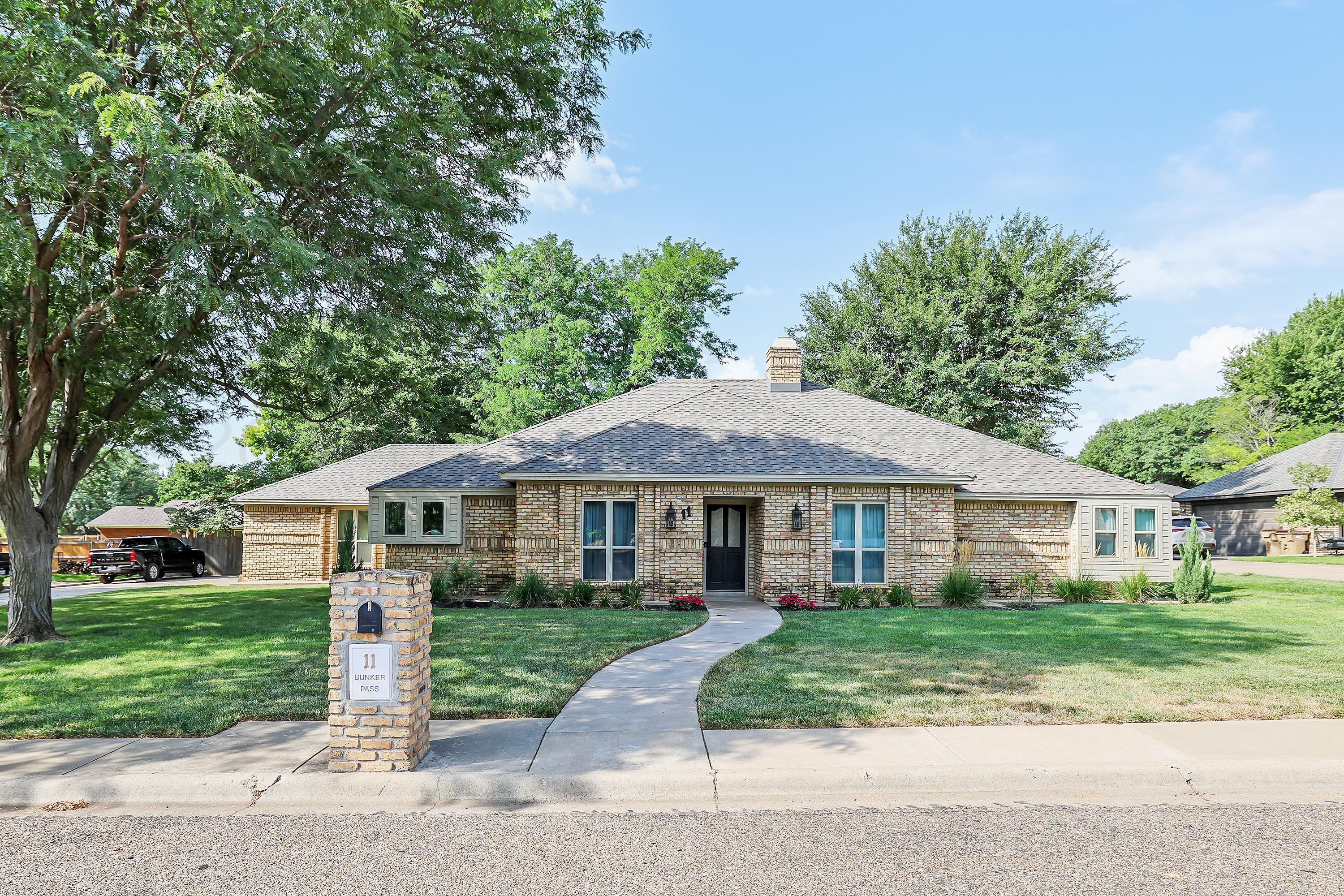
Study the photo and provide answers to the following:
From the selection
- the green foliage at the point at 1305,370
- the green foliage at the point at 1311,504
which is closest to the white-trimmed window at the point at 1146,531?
the green foliage at the point at 1311,504

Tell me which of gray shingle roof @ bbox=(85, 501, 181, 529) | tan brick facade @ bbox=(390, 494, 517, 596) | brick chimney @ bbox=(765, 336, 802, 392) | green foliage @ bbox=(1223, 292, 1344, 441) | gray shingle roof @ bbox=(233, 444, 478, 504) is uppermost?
green foliage @ bbox=(1223, 292, 1344, 441)

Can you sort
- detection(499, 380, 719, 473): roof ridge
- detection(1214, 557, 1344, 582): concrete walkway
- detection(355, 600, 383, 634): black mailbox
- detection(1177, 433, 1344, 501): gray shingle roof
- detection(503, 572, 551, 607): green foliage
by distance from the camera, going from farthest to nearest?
detection(1177, 433, 1344, 501): gray shingle roof
detection(1214, 557, 1344, 582): concrete walkway
detection(499, 380, 719, 473): roof ridge
detection(503, 572, 551, 607): green foliage
detection(355, 600, 383, 634): black mailbox

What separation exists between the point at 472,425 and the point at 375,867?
3075 centimetres

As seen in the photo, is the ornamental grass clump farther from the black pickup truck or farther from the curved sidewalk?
the black pickup truck

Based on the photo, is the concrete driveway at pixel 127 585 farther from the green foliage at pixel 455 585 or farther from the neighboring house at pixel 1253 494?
the neighboring house at pixel 1253 494

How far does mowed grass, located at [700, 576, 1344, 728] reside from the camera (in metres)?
6.46

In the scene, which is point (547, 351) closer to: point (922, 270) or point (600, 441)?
point (600, 441)

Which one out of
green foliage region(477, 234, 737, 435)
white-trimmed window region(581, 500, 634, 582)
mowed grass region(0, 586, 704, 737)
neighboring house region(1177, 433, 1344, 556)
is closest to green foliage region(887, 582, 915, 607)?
mowed grass region(0, 586, 704, 737)

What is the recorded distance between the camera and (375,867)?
12.7 feet

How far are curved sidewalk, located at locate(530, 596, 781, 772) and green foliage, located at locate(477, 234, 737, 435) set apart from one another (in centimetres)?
2078

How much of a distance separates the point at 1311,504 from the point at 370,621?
32.9 meters

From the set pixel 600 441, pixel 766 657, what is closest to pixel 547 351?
pixel 600 441

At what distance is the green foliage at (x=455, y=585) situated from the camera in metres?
15.1

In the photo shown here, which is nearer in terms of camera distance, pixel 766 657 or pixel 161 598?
pixel 766 657
